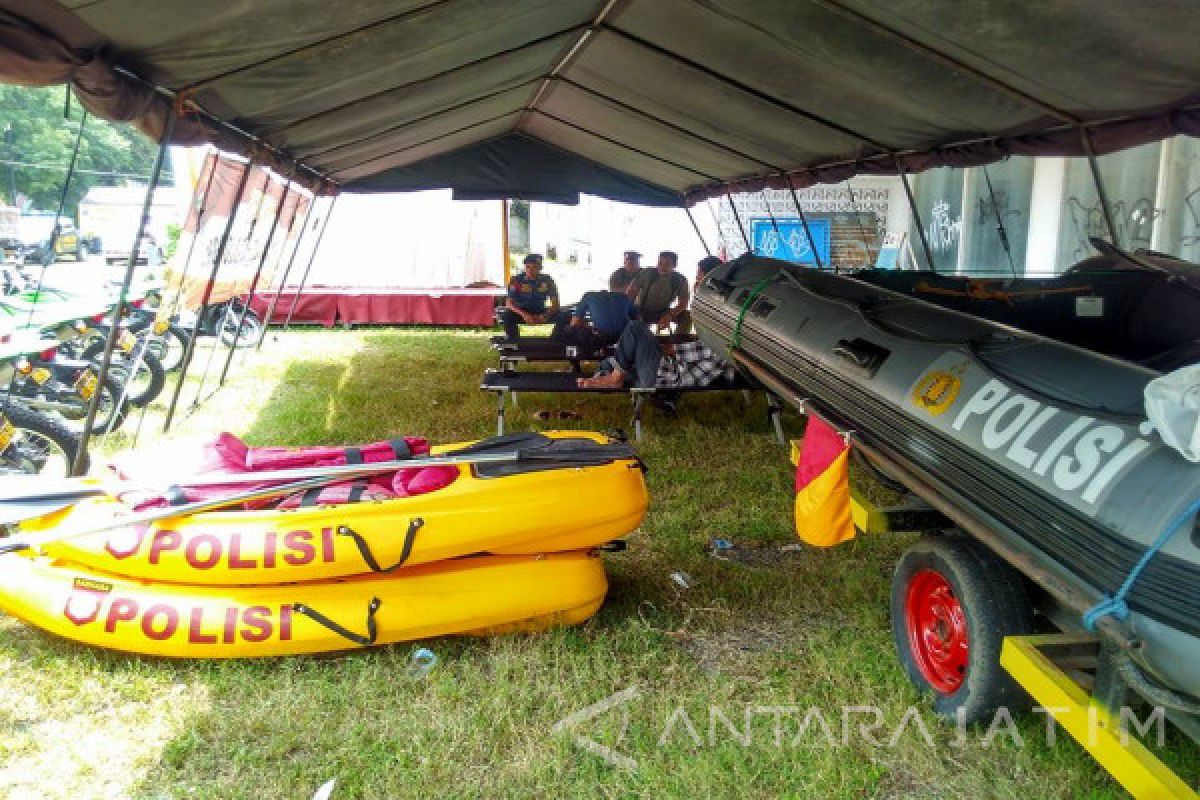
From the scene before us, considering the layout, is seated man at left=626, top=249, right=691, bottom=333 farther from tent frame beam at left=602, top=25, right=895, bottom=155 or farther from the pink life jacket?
the pink life jacket

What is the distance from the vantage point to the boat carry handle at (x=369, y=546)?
2646 mm

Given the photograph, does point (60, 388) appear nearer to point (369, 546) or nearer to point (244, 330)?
point (369, 546)

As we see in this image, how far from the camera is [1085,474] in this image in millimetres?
1988

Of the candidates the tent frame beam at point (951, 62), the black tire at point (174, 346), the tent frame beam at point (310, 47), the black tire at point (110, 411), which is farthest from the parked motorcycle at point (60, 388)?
the tent frame beam at point (951, 62)

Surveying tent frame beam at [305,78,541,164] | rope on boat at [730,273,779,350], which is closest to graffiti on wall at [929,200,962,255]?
rope on boat at [730,273,779,350]

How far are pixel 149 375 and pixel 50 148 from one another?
2122 centimetres

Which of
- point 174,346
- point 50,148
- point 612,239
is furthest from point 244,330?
point 50,148

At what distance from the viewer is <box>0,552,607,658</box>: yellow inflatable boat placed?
2664mm

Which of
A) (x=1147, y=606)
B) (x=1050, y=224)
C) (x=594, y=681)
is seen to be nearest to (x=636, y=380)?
(x=594, y=681)

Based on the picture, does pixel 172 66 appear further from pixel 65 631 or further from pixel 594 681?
pixel 594 681

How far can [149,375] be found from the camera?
628 cm

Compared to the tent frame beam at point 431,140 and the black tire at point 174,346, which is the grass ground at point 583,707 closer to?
Answer: the black tire at point 174,346

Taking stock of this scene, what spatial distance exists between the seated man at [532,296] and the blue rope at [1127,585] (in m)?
7.17

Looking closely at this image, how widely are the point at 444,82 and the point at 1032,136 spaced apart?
2973mm
